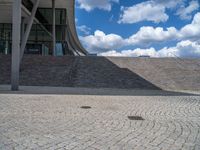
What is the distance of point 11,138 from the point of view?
5.71 m

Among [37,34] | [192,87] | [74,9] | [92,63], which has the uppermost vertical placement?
[74,9]

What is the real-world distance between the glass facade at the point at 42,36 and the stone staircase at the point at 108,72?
12.1m

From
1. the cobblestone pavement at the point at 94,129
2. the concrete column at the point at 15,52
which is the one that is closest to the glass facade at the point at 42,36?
the concrete column at the point at 15,52

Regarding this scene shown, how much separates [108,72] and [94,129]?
56.3 feet

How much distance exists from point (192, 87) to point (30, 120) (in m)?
16.9

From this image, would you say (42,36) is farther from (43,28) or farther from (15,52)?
(15,52)

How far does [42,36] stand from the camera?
39312 mm

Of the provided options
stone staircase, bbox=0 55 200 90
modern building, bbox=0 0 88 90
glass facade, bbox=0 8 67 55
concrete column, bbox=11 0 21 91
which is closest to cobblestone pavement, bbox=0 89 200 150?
concrete column, bbox=11 0 21 91

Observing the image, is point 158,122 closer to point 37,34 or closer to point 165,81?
point 165,81

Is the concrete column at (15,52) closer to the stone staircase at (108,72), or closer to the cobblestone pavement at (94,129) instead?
the stone staircase at (108,72)

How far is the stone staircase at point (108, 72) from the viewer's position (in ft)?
72.1

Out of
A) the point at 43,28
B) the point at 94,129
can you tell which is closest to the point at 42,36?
the point at 43,28

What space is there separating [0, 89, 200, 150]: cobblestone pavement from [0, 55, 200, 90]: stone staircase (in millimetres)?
12278

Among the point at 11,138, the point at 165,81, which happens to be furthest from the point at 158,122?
the point at 165,81
